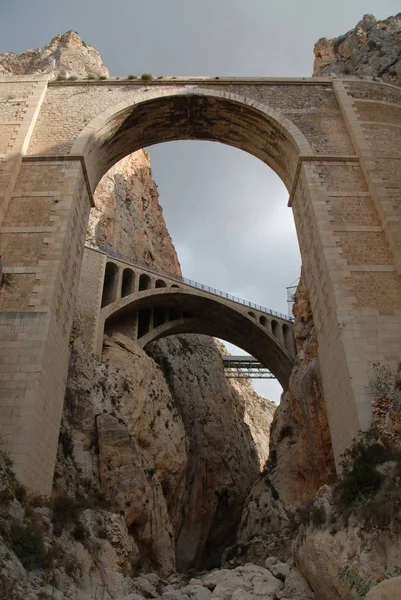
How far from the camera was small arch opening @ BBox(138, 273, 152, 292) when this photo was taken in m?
25.2

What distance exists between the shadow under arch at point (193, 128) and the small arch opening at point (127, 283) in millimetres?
8586

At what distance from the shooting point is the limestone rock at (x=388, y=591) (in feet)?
11.2

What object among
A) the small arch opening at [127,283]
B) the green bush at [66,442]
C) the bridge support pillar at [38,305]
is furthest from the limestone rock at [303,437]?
the bridge support pillar at [38,305]

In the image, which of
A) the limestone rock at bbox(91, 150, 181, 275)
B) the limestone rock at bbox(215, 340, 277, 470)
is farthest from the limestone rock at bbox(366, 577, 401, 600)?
the limestone rock at bbox(215, 340, 277, 470)

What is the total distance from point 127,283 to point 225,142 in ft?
33.2

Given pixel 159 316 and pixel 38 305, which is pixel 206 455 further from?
pixel 38 305

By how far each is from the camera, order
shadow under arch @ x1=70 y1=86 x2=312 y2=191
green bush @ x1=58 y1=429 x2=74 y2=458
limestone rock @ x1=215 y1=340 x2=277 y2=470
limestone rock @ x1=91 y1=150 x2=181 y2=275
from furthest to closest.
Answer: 1. limestone rock @ x1=215 y1=340 x2=277 y2=470
2. limestone rock @ x1=91 y1=150 x2=181 y2=275
3. shadow under arch @ x1=70 y1=86 x2=312 y2=191
4. green bush @ x1=58 y1=429 x2=74 y2=458

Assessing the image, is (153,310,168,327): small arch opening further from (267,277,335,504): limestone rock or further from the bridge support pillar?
the bridge support pillar

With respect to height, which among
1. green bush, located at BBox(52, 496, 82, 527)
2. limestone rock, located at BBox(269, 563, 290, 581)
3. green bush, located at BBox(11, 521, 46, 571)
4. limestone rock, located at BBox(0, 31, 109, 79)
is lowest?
limestone rock, located at BBox(269, 563, 290, 581)

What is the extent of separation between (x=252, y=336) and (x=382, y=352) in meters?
19.0

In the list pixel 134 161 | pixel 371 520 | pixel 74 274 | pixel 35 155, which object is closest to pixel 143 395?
pixel 74 274

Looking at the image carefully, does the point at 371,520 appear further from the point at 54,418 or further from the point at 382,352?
the point at 54,418

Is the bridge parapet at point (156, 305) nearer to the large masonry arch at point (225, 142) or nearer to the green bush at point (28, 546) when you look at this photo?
the large masonry arch at point (225, 142)

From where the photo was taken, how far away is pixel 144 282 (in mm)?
25609
